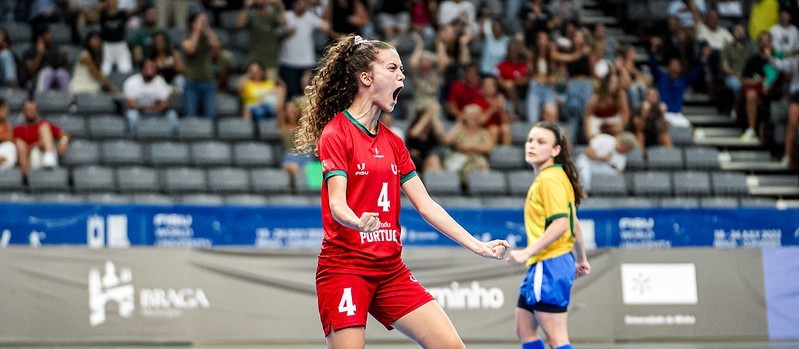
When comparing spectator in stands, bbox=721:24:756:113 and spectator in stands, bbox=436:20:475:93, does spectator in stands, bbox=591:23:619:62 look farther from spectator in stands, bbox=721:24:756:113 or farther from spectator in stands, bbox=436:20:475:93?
spectator in stands, bbox=436:20:475:93

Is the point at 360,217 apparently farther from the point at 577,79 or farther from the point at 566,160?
the point at 577,79

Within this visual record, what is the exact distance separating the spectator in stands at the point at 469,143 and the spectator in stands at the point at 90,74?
4.88 metres

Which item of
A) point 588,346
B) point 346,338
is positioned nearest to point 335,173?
point 346,338

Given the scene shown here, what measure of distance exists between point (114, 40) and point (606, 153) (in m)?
7.32

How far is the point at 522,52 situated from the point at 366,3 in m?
2.66

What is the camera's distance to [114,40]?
15266 millimetres

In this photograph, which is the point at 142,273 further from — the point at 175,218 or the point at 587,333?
the point at 587,333

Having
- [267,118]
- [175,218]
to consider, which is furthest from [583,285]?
[267,118]

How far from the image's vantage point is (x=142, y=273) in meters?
10.6

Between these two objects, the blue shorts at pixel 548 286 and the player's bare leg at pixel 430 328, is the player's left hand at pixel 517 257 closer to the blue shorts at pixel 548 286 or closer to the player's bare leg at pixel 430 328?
the blue shorts at pixel 548 286

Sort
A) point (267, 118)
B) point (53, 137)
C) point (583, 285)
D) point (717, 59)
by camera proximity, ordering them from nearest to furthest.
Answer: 1. point (583, 285)
2. point (53, 137)
3. point (267, 118)
4. point (717, 59)

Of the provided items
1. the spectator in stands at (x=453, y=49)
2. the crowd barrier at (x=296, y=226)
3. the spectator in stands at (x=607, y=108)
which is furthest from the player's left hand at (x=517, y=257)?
the spectator in stands at (x=453, y=49)

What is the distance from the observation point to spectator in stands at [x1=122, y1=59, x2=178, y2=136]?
14.5m

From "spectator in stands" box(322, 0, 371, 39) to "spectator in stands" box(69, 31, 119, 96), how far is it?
345cm
